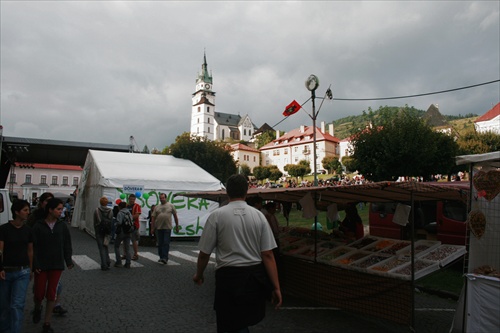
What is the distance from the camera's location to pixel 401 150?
27.8m

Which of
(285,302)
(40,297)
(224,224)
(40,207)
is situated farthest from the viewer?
(285,302)

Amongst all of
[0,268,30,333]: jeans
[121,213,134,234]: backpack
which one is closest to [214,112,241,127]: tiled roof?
[121,213,134,234]: backpack

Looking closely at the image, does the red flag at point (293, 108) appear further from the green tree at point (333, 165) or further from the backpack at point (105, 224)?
the green tree at point (333, 165)

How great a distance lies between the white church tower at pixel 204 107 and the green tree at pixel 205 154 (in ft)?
360

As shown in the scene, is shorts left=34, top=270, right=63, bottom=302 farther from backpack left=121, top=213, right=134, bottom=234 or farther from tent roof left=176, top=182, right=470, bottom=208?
backpack left=121, top=213, right=134, bottom=234

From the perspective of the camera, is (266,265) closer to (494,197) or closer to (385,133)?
(494,197)

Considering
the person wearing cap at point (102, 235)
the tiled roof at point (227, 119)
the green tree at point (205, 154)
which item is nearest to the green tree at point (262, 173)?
the green tree at point (205, 154)

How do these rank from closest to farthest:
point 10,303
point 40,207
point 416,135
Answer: point 10,303 → point 40,207 → point 416,135

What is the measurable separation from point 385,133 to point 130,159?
1872 centimetres

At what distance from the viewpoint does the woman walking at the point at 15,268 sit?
4.44m

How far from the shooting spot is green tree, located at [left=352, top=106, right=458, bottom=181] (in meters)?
28.0

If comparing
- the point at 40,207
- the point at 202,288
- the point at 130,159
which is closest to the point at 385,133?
the point at 130,159

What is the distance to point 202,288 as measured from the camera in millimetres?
8164

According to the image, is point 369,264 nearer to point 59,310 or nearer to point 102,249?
point 59,310
